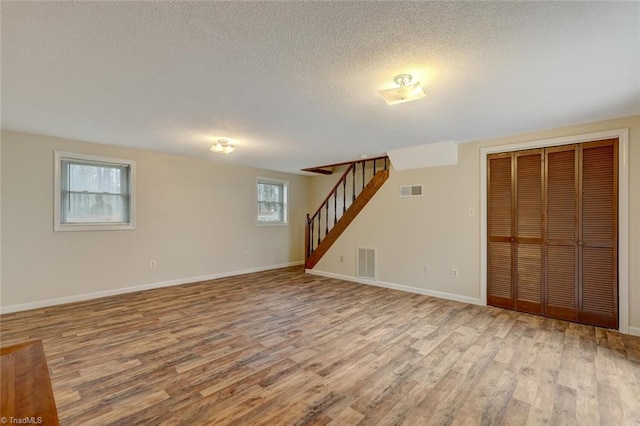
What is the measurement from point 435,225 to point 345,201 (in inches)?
102

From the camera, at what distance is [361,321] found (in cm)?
354

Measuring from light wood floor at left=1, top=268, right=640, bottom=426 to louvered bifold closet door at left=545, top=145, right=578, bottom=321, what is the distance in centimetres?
27

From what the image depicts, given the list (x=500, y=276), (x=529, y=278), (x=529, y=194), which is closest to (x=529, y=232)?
(x=529, y=194)

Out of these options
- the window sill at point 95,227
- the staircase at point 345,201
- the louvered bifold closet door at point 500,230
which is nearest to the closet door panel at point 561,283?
the louvered bifold closet door at point 500,230

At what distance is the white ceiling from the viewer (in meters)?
1.61

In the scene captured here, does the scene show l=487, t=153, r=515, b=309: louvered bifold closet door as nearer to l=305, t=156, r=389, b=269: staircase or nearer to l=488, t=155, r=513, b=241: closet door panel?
l=488, t=155, r=513, b=241: closet door panel

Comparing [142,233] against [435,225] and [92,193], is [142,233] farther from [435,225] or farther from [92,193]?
[435,225]

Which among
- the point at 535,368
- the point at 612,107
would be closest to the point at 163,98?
the point at 535,368

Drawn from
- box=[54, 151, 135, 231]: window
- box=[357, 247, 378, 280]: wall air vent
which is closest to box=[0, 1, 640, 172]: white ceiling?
box=[54, 151, 135, 231]: window

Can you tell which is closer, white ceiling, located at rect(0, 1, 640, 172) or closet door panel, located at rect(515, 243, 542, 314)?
white ceiling, located at rect(0, 1, 640, 172)

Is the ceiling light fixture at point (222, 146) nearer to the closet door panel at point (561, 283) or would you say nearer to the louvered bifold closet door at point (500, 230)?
the louvered bifold closet door at point (500, 230)

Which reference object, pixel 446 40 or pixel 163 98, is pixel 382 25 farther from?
pixel 163 98

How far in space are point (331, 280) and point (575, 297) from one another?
12.3 feet

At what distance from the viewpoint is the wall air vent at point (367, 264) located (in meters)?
5.44
